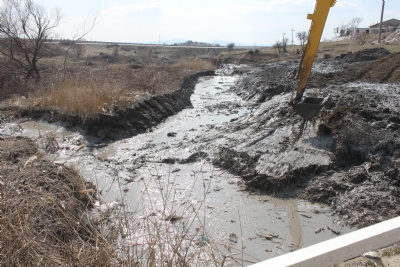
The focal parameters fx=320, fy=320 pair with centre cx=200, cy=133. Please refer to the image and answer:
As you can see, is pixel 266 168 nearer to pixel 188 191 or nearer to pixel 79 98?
pixel 188 191

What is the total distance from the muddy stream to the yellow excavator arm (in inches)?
96.8

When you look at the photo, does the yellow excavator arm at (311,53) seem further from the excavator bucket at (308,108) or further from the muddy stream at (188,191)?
the muddy stream at (188,191)

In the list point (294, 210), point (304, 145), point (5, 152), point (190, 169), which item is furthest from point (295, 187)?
point (5, 152)

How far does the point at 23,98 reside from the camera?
38.5ft

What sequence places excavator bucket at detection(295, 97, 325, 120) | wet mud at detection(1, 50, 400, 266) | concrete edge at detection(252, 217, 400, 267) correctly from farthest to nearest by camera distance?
excavator bucket at detection(295, 97, 325, 120) → wet mud at detection(1, 50, 400, 266) → concrete edge at detection(252, 217, 400, 267)

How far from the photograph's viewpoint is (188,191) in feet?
21.0

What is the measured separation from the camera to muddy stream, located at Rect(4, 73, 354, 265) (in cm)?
487

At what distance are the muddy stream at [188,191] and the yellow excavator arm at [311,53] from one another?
2.46 meters

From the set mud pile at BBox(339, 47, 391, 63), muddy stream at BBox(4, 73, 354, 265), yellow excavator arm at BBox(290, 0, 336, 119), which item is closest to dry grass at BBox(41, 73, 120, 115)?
muddy stream at BBox(4, 73, 354, 265)

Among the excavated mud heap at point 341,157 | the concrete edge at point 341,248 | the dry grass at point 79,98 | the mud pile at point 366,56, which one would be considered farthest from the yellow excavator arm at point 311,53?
the mud pile at point 366,56

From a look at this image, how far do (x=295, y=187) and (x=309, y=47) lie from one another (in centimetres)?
353

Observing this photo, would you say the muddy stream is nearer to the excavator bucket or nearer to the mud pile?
the excavator bucket

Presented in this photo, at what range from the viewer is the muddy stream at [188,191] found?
487cm

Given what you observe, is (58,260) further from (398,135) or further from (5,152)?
(398,135)
